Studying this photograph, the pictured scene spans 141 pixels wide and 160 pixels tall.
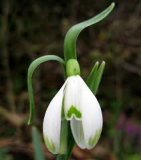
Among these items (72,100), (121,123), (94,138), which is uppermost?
(72,100)

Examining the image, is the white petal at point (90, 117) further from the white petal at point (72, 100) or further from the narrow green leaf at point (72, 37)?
the narrow green leaf at point (72, 37)

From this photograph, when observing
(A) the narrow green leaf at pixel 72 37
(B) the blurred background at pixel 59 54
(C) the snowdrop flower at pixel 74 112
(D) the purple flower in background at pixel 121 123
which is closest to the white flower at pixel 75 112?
(C) the snowdrop flower at pixel 74 112

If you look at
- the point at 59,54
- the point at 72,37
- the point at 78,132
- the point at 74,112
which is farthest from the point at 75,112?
the point at 59,54

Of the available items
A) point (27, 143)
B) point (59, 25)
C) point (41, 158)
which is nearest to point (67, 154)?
point (41, 158)

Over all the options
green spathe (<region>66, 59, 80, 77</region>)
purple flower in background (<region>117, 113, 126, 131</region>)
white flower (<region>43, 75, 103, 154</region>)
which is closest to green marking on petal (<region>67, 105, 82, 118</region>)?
white flower (<region>43, 75, 103, 154</region>)

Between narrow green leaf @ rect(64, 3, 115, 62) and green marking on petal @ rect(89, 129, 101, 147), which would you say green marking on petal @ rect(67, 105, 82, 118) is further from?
narrow green leaf @ rect(64, 3, 115, 62)

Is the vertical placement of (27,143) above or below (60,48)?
below

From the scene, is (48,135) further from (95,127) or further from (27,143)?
(27,143)

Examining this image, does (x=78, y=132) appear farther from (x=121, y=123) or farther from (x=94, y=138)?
(x=121, y=123)
